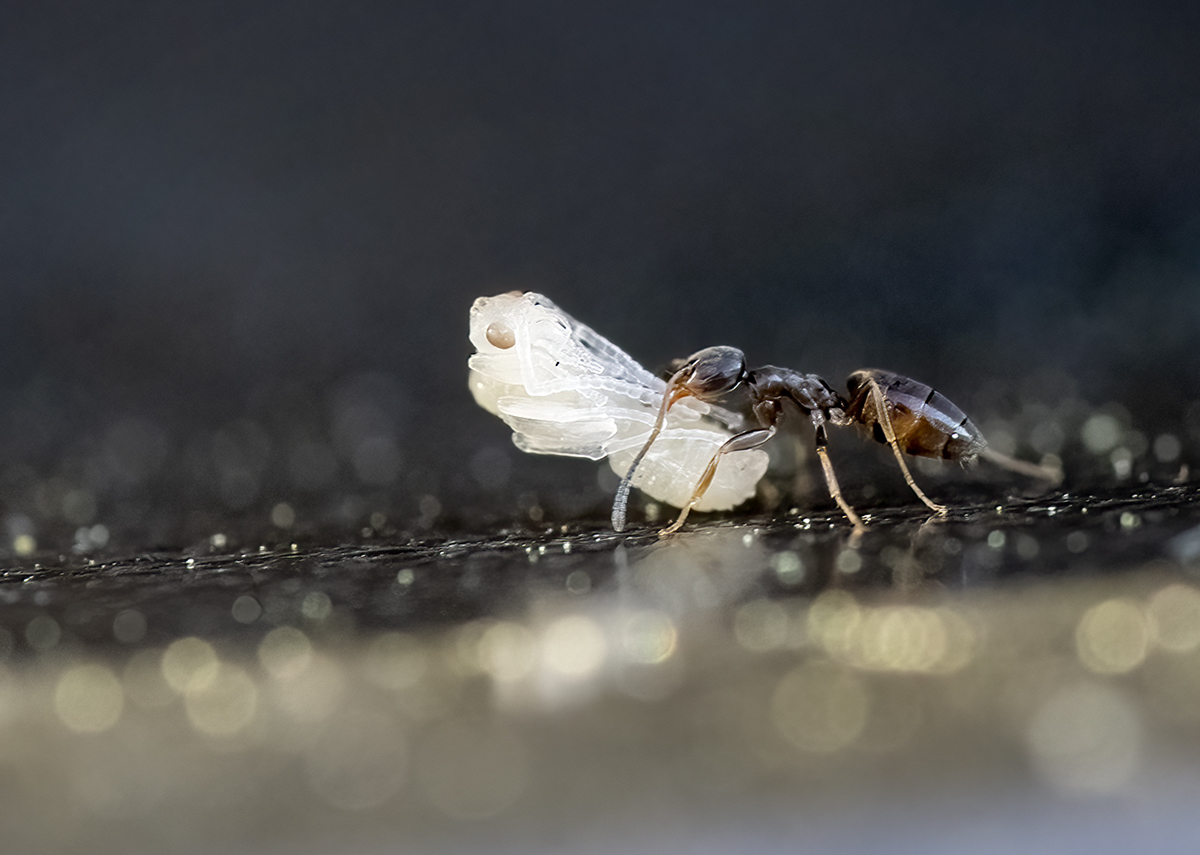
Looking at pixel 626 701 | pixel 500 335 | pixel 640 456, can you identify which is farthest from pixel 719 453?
pixel 626 701

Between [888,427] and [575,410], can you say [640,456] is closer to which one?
[575,410]

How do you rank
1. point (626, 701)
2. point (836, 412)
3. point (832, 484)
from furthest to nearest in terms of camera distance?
point (836, 412) → point (832, 484) → point (626, 701)

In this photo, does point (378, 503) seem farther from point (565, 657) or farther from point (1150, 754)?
point (1150, 754)

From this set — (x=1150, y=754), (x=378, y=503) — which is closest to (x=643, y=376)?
(x=378, y=503)

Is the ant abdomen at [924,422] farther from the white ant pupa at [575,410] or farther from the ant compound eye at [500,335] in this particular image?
the ant compound eye at [500,335]

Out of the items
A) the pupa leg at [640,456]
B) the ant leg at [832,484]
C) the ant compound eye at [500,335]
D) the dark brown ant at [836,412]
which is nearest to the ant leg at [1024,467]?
the dark brown ant at [836,412]

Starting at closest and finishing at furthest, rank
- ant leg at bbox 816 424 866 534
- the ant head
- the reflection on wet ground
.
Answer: the reflection on wet ground → ant leg at bbox 816 424 866 534 → the ant head

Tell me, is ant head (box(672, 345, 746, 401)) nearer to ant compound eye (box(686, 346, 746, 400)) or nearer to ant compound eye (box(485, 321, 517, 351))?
ant compound eye (box(686, 346, 746, 400))

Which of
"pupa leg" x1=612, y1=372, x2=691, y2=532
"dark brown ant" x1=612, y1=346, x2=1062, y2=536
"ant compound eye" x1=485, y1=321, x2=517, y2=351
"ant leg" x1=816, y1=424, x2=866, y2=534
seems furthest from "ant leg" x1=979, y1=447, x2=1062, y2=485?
"ant compound eye" x1=485, y1=321, x2=517, y2=351
